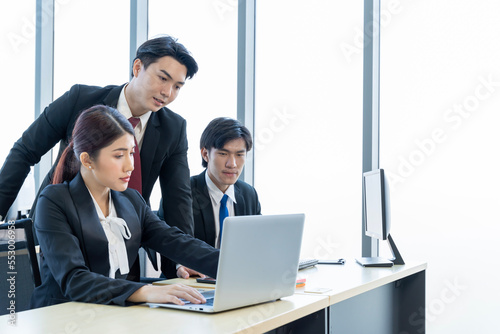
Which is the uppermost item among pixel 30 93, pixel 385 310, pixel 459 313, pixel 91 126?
pixel 30 93

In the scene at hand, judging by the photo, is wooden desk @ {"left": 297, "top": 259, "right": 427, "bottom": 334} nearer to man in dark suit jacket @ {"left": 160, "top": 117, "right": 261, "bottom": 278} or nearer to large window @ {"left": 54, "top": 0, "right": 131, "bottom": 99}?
man in dark suit jacket @ {"left": 160, "top": 117, "right": 261, "bottom": 278}

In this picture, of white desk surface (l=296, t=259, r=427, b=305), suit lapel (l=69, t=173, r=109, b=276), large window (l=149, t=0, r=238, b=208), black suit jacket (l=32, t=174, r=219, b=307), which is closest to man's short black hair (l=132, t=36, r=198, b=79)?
black suit jacket (l=32, t=174, r=219, b=307)

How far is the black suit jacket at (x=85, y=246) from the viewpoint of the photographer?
147 centimetres

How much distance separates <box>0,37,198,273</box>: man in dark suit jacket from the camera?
2.08m

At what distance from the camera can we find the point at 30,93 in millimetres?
3014

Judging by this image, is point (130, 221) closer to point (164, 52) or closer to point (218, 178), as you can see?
point (164, 52)

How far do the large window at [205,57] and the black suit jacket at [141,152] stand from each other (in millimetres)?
1420

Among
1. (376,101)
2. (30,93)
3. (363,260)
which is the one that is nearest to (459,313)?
(363,260)

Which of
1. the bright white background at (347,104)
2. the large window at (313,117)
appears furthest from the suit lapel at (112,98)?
the large window at (313,117)

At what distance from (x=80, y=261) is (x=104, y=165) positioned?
0.33 m

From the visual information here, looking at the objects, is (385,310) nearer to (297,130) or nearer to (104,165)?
(104,165)

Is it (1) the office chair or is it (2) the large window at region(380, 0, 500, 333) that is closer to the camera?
A: (1) the office chair

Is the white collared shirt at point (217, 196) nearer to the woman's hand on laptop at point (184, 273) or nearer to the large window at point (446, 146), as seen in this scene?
the woman's hand on laptop at point (184, 273)

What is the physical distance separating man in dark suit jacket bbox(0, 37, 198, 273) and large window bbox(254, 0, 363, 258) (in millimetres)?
1532
